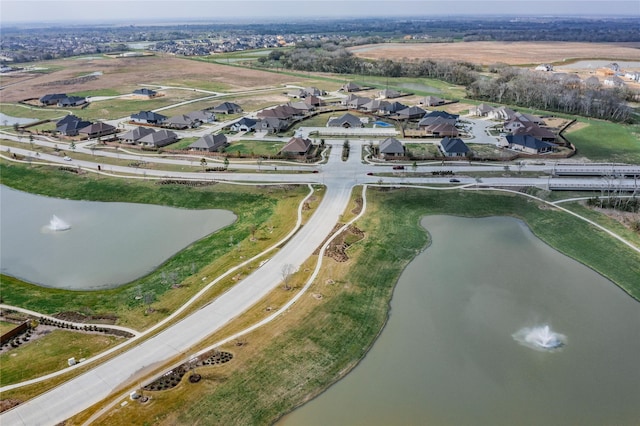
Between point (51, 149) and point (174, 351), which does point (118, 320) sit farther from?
point (51, 149)

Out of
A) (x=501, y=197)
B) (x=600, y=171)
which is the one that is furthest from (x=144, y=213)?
(x=600, y=171)

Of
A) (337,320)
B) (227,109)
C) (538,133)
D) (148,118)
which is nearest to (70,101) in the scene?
(148,118)

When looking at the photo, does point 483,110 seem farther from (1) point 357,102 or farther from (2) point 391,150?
(2) point 391,150

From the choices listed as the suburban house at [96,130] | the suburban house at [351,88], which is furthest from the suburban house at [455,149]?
the suburban house at [96,130]

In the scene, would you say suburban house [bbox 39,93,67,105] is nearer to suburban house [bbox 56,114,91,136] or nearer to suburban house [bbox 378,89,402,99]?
suburban house [bbox 56,114,91,136]

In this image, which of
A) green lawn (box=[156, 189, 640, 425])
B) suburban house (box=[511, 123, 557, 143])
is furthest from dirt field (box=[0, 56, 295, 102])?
green lawn (box=[156, 189, 640, 425])

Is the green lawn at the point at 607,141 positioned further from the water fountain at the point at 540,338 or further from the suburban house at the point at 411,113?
the water fountain at the point at 540,338
